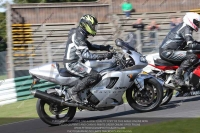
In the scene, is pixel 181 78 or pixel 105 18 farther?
pixel 105 18

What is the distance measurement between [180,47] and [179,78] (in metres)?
0.70

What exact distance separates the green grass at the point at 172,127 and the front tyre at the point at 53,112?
147 cm

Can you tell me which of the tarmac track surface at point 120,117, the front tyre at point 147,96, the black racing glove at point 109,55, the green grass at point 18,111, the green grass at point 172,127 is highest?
the black racing glove at point 109,55

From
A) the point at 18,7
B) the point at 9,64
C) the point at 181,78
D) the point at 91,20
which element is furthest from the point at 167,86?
→ the point at 18,7

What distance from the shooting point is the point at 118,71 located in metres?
8.70

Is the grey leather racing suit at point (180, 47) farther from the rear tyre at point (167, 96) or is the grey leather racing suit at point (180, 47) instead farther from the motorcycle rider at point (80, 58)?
the motorcycle rider at point (80, 58)

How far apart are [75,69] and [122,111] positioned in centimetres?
160

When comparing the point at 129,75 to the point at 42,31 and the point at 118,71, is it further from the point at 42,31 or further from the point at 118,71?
the point at 42,31

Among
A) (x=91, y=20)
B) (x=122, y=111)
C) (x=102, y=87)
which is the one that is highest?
(x=91, y=20)

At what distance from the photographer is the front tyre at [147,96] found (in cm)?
887

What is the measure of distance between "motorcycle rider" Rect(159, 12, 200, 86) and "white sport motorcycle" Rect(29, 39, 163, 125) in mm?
997

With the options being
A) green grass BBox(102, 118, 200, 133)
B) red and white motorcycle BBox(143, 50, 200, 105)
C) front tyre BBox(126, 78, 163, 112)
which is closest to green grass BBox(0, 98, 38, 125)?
front tyre BBox(126, 78, 163, 112)

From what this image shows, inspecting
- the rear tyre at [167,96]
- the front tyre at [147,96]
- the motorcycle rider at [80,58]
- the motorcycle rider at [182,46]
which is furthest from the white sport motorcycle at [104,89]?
the motorcycle rider at [182,46]

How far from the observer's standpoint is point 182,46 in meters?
10.1
